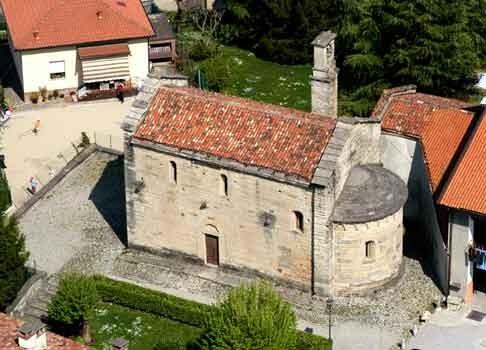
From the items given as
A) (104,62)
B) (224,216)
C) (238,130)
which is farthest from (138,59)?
(224,216)

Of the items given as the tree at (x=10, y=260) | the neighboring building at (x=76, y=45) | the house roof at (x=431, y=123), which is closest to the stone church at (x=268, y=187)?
the house roof at (x=431, y=123)

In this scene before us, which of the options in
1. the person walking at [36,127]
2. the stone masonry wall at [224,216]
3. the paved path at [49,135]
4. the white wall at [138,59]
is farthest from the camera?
the white wall at [138,59]

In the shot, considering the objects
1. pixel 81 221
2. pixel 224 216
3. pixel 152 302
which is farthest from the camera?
pixel 81 221

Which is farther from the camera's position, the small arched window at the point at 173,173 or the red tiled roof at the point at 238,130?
the small arched window at the point at 173,173

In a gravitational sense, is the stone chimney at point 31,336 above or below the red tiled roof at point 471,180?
below

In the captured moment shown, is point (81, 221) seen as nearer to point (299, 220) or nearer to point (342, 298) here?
point (299, 220)

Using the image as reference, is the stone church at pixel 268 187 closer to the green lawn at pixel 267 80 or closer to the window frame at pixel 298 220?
the window frame at pixel 298 220

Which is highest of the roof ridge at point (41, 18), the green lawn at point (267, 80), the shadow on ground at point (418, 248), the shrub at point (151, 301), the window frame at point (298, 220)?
the roof ridge at point (41, 18)

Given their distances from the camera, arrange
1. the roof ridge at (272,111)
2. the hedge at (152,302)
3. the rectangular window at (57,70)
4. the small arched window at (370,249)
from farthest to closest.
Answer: the rectangular window at (57,70), the small arched window at (370,249), the roof ridge at (272,111), the hedge at (152,302)
